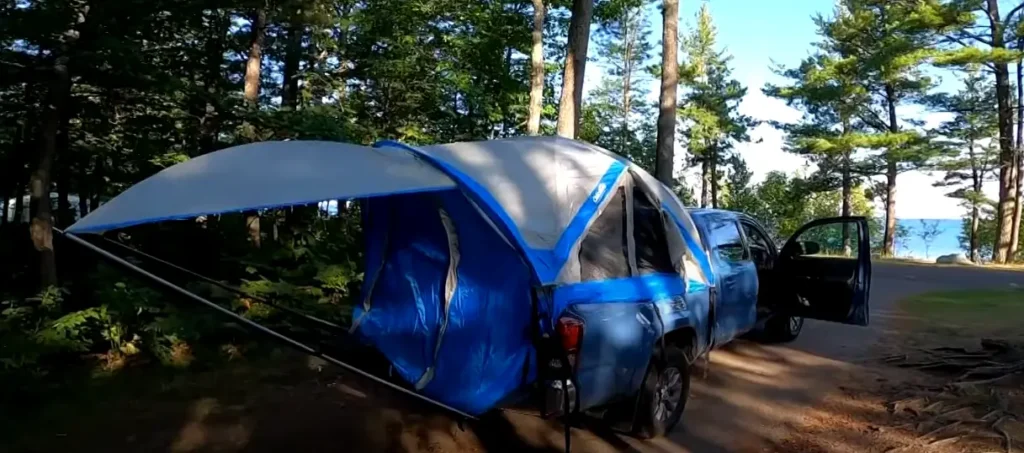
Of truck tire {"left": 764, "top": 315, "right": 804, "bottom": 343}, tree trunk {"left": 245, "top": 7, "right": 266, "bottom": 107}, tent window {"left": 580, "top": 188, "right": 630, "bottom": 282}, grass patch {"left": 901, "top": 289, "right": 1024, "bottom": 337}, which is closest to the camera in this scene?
tent window {"left": 580, "top": 188, "right": 630, "bottom": 282}

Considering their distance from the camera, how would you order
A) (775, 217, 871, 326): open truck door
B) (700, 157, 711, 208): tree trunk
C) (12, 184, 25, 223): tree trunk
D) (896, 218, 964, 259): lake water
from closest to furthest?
(775, 217, 871, 326): open truck door, (12, 184, 25, 223): tree trunk, (700, 157, 711, 208): tree trunk, (896, 218, 964, 259): lake water

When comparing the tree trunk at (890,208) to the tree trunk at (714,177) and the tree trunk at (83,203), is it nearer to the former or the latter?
the tree trunk at (714,177)

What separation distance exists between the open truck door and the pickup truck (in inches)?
0.4

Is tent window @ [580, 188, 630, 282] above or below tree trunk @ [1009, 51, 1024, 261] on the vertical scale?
below

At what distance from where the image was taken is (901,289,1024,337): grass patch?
10071 mm

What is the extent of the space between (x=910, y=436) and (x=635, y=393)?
232cm

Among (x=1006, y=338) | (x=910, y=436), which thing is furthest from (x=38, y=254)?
(x=1006, y=338)

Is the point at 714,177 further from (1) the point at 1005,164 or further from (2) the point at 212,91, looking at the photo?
(2) the point at 212,91

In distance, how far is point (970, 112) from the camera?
3081 centimetres

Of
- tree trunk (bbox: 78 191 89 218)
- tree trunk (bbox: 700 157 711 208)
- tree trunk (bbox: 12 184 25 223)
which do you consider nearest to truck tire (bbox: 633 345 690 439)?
tree trunk (bbox: 78 191 89 218)

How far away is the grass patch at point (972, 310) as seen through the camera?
33.0 feet

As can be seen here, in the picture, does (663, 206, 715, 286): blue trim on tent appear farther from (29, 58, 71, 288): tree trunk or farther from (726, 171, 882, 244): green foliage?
(726, 171, 882, 244): green foliage

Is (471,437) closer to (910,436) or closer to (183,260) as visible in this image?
(910,436)

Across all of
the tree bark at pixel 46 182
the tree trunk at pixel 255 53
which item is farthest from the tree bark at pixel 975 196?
the tree bark at pixel 46 182
